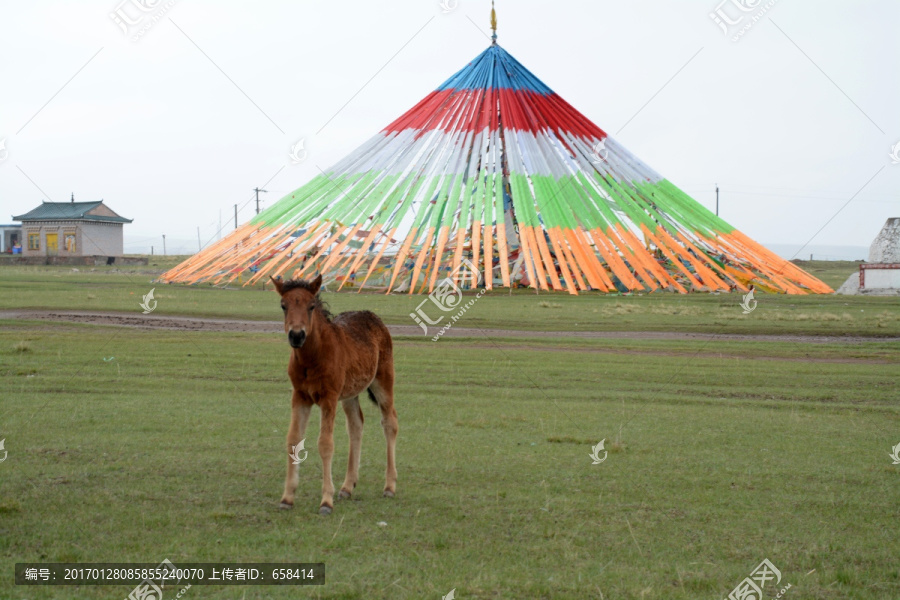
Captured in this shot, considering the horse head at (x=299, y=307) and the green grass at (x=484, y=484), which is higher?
the horse head at (x=299, y=307)

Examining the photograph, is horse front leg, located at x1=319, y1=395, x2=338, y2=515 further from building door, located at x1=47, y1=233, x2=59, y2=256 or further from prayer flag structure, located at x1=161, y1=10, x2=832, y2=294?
building door, located at x1=47, y1=233, x2=59, y2=256

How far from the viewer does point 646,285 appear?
→ 36.9m

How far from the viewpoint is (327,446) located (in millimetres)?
7160

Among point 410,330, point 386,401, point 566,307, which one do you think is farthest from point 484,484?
point 566,307

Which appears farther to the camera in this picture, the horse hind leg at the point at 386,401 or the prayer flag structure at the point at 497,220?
the prayer flag structure at the point at 497,220

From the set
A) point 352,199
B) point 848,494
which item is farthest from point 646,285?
point 848,494

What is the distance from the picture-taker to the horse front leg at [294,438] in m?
7.11

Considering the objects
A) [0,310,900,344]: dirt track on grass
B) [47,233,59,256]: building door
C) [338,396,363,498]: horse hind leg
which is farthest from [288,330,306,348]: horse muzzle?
[47,233,59,256]: building door

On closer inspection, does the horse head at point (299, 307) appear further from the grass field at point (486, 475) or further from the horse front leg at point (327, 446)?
the grass field at point (486, 475)

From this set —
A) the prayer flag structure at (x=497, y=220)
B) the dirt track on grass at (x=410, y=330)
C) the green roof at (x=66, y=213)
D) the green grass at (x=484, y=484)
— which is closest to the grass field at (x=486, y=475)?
the green grass at (x=484, y=484)

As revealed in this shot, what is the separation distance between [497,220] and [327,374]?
3178cm

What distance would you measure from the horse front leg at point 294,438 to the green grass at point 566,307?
16978mm

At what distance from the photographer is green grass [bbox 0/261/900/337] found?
24453 mm

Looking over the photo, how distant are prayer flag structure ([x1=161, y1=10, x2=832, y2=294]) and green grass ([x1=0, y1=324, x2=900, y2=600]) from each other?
21337mm
